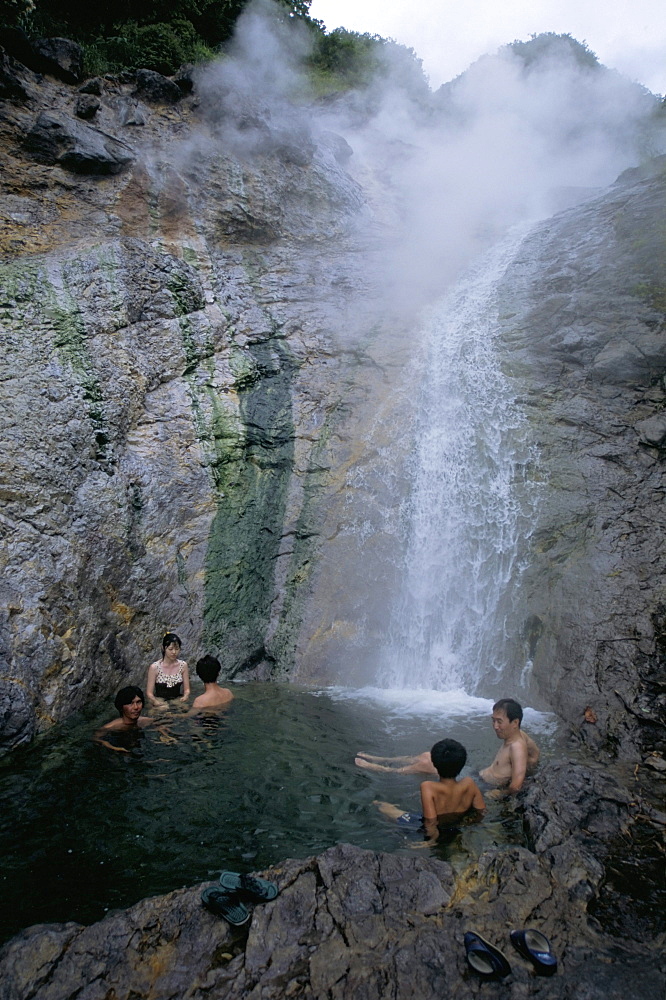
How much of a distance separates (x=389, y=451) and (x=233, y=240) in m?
5.74

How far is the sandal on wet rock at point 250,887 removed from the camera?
2.95 meters

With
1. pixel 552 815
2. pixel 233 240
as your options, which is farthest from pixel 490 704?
→ pixel 233 240

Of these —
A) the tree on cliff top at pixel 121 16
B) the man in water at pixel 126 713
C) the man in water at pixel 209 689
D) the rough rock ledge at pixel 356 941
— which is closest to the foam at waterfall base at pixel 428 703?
the man in water at pixel 209 689

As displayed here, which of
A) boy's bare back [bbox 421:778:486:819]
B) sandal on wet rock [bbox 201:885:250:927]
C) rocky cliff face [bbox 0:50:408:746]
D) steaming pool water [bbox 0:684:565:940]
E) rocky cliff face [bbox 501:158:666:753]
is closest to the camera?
sandal on wet rock [bbox 201:885:250:927]

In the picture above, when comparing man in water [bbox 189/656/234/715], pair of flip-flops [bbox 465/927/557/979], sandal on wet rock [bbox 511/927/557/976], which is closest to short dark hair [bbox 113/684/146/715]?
man in water [bbox 189/656/234/715]

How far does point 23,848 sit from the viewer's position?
3.62 m

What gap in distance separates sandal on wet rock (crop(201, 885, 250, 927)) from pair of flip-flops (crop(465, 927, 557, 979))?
1.13 metres

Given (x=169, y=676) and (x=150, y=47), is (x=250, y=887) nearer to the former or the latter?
(x=169, y=676)

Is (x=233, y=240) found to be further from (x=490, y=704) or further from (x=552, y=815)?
(x=552, y=815)

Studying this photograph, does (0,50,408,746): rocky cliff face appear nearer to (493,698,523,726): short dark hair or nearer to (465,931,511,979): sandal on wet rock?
(493,698,523,726): short dark hair

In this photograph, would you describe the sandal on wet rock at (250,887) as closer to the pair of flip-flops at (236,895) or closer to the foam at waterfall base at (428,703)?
the pair of flip-flops at (236,895)

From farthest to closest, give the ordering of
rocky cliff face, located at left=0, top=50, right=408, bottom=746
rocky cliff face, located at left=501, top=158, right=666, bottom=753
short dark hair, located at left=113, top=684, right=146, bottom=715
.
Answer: rocky cliff face, located at left=0, top=50, right=408, bottom=746
rocky cliff face, located at left=501, top=158, right=666, bottom=753
short dark hair, located at left=113, top=684, right=146, bottom=715

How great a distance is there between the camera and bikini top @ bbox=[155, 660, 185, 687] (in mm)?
6590

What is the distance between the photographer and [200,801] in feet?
13.9
